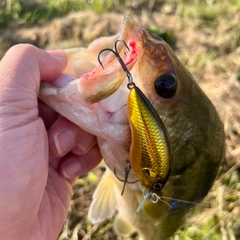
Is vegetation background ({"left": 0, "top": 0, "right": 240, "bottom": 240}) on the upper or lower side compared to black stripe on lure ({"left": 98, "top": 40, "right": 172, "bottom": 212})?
lower

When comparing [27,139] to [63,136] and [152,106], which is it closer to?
[63,136]

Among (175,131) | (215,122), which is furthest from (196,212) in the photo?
(175,131)

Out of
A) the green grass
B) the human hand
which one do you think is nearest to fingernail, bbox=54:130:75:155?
the human hand

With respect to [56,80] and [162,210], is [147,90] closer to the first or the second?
[56,80]

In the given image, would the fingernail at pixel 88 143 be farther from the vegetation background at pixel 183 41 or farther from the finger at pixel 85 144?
the vegetation background at pixel 183 41

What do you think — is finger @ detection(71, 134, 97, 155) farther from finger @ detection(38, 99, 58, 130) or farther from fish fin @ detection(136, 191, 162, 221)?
fish fin @ detection(136, 191, 162, 221)

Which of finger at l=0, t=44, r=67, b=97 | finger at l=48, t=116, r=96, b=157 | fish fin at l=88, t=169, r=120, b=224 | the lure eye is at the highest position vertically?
finger at l=0, t=44, r=67, b=97

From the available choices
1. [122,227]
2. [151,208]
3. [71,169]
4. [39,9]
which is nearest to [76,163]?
[71,169]
